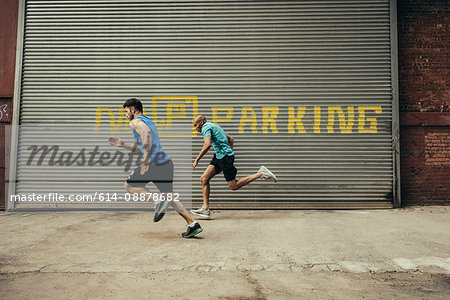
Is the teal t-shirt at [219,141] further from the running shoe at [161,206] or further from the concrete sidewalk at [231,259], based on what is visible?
the running shoe at [161,206]

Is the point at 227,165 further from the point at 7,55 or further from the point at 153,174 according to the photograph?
the point at 7,55

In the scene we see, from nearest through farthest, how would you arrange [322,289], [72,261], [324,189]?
[322,289] < [72,261] < [324,189]

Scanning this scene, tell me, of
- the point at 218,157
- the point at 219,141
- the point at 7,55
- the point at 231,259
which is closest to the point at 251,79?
the point at 219,141

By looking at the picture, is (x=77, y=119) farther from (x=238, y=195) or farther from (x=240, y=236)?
(x=240, y=236)

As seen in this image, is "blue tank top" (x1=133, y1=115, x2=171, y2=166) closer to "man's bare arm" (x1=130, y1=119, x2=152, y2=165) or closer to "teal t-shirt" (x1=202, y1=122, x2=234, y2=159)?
"man's bare arm" (x1=130, y1=119, x2=152, y2=165)

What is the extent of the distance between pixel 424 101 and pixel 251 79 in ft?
12.0

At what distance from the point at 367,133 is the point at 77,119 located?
6.14 m

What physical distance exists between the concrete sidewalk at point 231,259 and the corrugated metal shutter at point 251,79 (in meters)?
1.23

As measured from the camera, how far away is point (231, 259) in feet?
11.2

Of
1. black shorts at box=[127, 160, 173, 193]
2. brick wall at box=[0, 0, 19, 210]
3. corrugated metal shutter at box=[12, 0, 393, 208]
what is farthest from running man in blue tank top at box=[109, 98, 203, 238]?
brick wall at box=[0, 0, 19, 210]

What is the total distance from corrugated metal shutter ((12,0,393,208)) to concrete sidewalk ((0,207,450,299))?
123 centimetres

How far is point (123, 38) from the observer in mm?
6668

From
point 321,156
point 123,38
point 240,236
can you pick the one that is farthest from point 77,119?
point 321,156

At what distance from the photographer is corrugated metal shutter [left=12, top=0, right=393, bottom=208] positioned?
642cm
